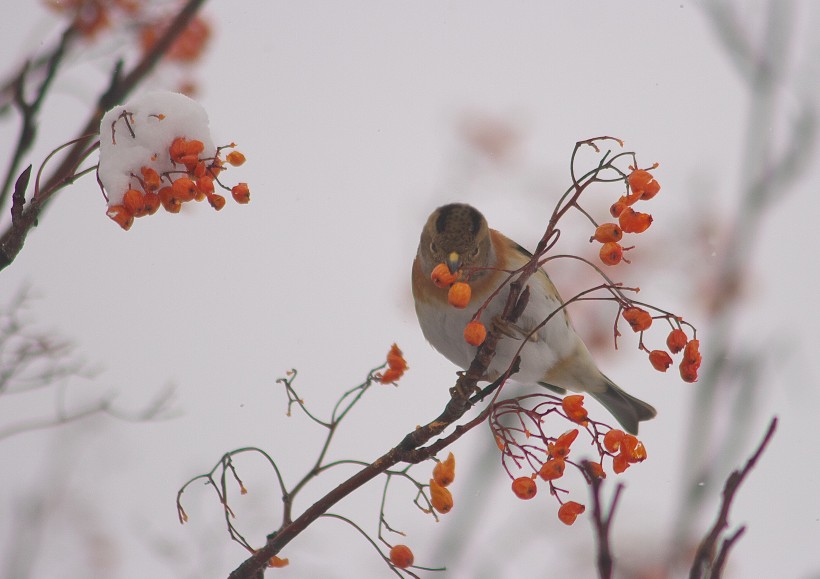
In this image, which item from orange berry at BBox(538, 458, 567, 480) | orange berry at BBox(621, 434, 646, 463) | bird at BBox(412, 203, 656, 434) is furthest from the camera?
bird at BBox(412, 203, 656, 434)

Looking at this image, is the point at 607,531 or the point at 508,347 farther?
the point at 508,347

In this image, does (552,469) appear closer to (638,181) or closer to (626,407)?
(638,181)

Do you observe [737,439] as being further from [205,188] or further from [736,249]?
[205,188]

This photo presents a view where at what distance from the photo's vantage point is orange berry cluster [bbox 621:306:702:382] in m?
1.72

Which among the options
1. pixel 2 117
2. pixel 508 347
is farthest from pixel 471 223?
pixel 2 117

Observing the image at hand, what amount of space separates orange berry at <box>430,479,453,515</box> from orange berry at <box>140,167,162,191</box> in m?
0.90

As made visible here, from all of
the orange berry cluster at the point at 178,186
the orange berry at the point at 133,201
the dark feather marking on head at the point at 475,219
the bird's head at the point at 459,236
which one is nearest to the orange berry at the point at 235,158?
the orange berry cluster at the point at 178,186

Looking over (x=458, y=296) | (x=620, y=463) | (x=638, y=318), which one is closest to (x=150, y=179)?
(x=458, y=296)

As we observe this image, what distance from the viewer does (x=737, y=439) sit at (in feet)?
6.67

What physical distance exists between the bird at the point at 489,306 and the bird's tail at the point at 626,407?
0.15m

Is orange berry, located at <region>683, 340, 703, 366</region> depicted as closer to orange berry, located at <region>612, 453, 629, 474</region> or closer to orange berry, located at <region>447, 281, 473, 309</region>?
orange berry, located at <region>612, 453, 629, 474</region>

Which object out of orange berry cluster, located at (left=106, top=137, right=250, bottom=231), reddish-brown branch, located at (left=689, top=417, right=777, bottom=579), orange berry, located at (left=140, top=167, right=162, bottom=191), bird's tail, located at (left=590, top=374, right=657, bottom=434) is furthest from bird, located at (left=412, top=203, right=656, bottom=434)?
reddish-brown branch, located at (left=689, top=417, right=777, bottom=579)

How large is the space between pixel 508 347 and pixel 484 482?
0.56 meters

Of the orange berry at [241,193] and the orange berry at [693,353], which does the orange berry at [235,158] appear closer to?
the orange berry at [241,193]
